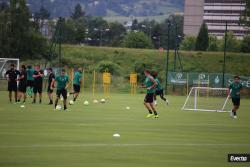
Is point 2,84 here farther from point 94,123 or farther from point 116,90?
point 94,123

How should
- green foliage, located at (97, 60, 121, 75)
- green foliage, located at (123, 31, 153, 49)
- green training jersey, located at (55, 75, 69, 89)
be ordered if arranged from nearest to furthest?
1. green training jersey, located at (55, 75, 69, 89)
2. green foliage, located at (97, 60, 121, 75)
3. green foliage, located at (123, 31, 153, 49)

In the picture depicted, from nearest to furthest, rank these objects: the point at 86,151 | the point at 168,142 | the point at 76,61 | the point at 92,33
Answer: the point at 86,151 < the point at 168,142 < the point at 76,61 < the point at 92,33

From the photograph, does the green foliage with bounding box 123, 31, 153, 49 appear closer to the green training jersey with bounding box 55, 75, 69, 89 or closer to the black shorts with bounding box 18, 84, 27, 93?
the black shorts with bounding box 18, 84, 27, 93

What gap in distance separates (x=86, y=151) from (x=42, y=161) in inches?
84.6

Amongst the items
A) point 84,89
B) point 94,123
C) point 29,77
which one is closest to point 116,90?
point 84,89

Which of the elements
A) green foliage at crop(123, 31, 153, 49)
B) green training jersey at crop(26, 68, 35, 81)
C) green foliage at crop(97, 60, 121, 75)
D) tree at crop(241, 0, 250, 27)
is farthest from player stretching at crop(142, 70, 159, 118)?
green foliage at crop(123, 31, 153, 49)

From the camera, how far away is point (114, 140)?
21719mm

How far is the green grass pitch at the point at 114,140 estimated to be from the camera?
56.1ft

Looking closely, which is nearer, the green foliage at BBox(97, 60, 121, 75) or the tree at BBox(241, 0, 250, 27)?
the green foliage at BBox(97, 60, 121, 75)

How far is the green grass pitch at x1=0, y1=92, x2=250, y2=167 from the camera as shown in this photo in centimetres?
1711

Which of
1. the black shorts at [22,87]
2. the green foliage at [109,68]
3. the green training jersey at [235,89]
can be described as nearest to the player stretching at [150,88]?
the green training jersey at [235,89]

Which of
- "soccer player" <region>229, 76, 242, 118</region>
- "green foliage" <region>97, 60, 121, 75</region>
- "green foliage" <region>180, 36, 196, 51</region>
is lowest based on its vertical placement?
"green foliage" <region>97, 60, 121, 75</region>

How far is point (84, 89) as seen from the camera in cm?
7062

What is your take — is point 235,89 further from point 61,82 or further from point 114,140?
point 114,140
